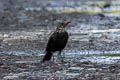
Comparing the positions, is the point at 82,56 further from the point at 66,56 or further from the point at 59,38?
the point at 59,38

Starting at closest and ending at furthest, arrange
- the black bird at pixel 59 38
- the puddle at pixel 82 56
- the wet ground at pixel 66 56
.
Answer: the wet ground at pixel 66 56 < the black bird at pixel 59 38 < the puddle at pixel 82 56

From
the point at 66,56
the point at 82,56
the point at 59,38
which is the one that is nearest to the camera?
the point at 59,38

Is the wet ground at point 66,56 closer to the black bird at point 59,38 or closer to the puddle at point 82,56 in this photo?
the puddle at point 82,56

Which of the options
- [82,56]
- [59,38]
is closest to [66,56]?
[82,56]

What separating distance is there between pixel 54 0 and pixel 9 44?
118 feet

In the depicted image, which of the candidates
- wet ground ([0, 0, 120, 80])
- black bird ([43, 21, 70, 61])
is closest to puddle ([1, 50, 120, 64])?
wet ground ([0, 0, 120, 80])

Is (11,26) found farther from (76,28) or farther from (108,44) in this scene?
(108,44)

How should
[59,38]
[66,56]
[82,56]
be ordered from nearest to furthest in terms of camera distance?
1. [59,38]
2. [82,56]
3. [66,56]

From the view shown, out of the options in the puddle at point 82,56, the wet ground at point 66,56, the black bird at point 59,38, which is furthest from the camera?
the puddle at point 82,56

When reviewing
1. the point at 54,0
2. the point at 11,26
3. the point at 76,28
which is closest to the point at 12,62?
the point at 76,28

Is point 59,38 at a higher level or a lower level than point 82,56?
higher

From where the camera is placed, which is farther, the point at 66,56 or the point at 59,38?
the point at 66,56

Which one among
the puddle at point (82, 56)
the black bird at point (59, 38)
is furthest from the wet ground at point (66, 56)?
the black bird at point (59, 38)

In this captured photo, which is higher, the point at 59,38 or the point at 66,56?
the point at 59,38
